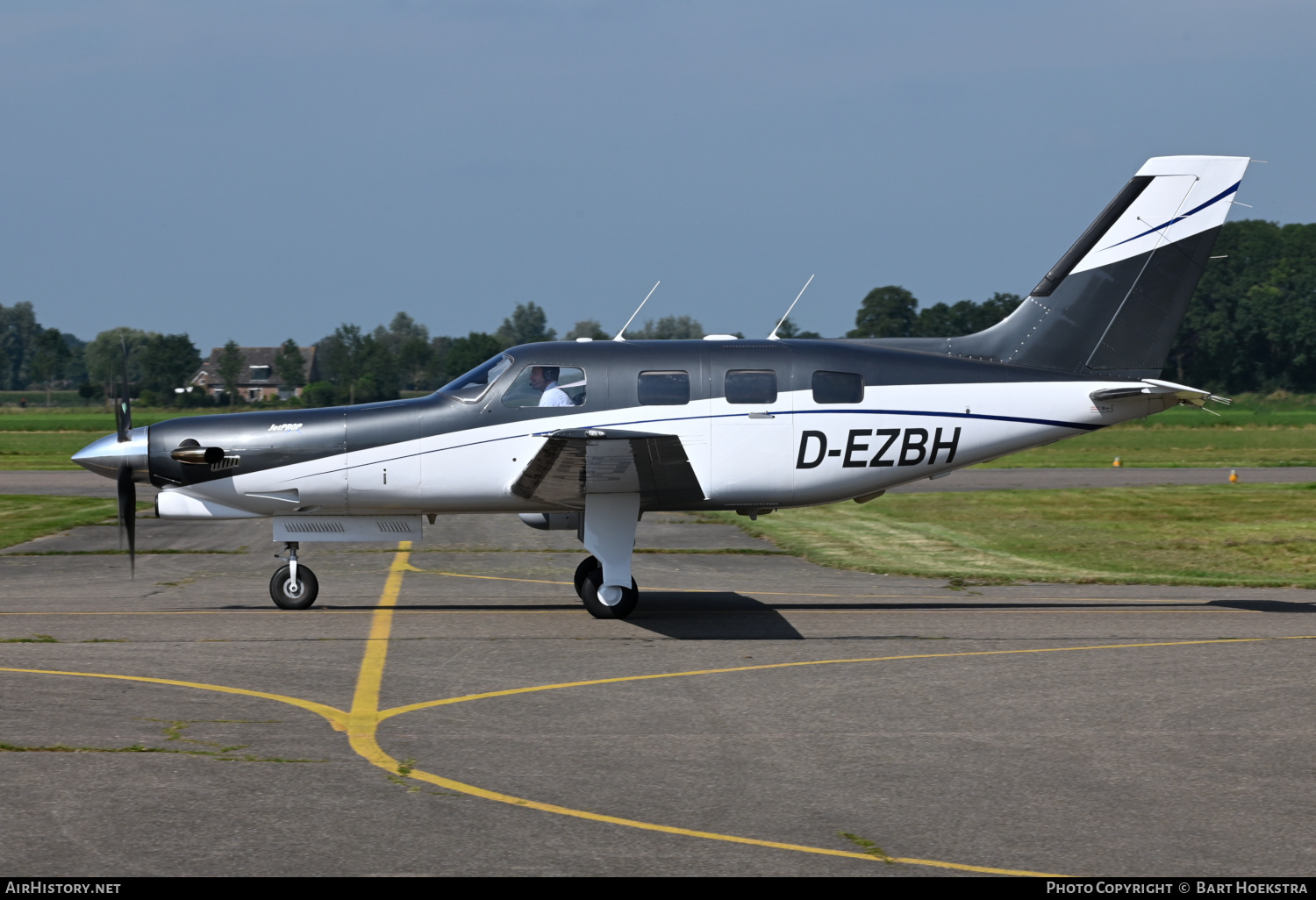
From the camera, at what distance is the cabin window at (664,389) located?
13.1m

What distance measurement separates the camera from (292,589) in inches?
→ 539

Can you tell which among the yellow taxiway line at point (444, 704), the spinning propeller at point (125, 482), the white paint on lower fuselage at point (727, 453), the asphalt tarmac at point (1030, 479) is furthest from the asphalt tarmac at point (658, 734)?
the asphalt tarmac at point (1030, 479)

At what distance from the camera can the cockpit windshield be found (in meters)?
13.2

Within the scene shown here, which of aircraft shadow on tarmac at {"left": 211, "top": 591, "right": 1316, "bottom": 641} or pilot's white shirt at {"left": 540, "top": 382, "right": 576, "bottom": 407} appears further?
pilot's white shirt at {"left": 540, "top": 382, "right": 576, "bottom": 407}

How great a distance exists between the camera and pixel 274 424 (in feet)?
43.2

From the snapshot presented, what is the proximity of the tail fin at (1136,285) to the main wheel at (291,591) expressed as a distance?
23.7 feet

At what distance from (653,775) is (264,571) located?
11.9 m

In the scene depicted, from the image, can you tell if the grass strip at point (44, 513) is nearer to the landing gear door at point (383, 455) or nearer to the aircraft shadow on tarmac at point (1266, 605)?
the landing gear door at point (383, 455)

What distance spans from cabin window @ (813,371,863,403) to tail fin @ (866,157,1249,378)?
0.99m

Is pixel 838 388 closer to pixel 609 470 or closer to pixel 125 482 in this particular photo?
pixel 609 470

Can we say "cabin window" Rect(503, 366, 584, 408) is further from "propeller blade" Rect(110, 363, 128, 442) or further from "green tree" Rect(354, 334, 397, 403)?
"green tree" Rect(354, 334, 397, 403)

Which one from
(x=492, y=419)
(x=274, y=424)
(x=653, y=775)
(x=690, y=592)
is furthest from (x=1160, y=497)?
(x=653, y=775)

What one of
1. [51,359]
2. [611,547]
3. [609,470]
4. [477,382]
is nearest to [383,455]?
[477,382]

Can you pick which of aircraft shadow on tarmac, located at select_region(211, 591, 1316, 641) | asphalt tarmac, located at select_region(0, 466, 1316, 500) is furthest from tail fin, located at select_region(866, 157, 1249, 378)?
asphalt tarmac, located at select_region(0, 466, 1316, 500)
